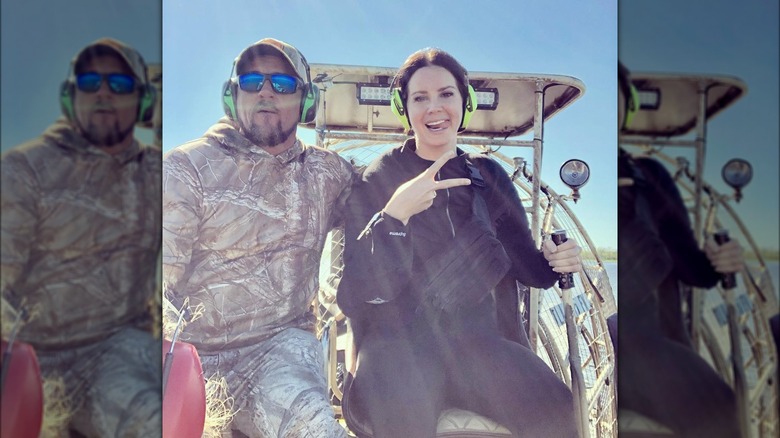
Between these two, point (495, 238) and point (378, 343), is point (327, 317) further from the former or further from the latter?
point (495, 238)

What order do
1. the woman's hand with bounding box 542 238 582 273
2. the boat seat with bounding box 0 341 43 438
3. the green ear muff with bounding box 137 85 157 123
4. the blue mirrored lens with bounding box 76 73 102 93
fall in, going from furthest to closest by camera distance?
the woman's hand with bounding box 542 238 582 273, the green ear muff with bounding box 137 85 157 123, the blue mirrored lens with bounding box 76 73 102 93, the boat seat with bounding box 0 341 43 438

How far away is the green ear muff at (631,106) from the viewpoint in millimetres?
2457

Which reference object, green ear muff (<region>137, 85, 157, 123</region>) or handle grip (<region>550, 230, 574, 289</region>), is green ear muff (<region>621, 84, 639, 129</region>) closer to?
handle grip (<region>550, 230, 574, 289</region>)

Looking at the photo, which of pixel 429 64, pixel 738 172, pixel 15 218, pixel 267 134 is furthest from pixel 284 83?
pixel 738 172

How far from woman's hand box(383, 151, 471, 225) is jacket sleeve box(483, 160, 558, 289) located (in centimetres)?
21

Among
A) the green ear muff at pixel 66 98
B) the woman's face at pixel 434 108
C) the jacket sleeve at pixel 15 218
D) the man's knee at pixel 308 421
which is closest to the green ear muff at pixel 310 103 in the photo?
the woman's face at pixel 434 108

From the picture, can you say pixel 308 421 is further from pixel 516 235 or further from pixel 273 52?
pixel 273 52

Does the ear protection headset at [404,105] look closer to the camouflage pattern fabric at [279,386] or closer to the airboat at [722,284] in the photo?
the airboat at [722,284]

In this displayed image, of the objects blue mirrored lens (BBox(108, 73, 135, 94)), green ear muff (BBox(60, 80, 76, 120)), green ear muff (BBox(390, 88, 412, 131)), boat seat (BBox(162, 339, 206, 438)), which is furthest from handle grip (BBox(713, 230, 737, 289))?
green ear muff (BBox(60, 80, 76, 120))

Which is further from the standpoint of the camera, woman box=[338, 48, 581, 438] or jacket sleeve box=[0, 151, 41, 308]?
woman box=[338, 48, 581, 438]

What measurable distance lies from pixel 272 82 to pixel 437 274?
1.05m

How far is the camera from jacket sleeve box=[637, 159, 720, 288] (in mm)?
2367

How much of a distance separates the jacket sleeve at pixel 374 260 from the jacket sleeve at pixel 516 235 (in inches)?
16.1

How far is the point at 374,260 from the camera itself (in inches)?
98.6
